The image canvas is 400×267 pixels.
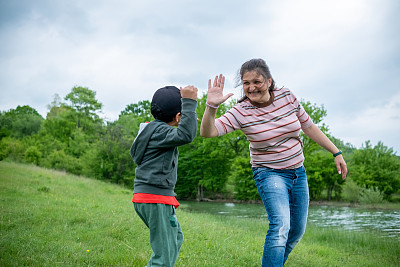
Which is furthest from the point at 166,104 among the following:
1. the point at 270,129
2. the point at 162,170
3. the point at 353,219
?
the point at 353,219

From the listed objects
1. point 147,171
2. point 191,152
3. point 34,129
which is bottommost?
point 147,171

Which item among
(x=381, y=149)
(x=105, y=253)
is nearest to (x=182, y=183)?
(x=381, y=149)

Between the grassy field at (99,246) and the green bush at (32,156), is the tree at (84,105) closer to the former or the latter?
the green bush at (32,156)

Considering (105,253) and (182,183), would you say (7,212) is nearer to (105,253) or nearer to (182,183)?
(105,253)

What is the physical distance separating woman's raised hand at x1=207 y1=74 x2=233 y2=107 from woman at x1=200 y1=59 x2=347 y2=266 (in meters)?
0.29

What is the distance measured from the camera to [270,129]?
10.6 ft

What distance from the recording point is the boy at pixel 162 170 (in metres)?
2.47

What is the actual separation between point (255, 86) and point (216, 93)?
599 mm

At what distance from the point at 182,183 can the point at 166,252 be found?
125 feet

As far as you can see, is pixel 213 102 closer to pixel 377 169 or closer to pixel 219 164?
pixel 219 164

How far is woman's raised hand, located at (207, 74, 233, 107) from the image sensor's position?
2781 millimetres

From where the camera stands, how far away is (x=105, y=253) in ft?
13.7

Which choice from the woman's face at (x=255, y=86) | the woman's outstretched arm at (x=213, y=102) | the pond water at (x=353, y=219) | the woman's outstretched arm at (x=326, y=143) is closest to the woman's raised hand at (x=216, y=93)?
the woman's outstretched arm at (x=213, y=102)

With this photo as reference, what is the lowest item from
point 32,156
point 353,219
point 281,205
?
point 353,219
